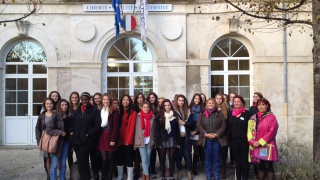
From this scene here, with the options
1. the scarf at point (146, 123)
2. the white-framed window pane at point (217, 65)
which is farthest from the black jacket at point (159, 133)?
the white-framed window pane at point (217, 65)

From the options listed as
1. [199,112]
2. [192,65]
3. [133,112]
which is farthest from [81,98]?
[192,65]

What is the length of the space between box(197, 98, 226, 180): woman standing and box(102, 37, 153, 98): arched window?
5.59 meters

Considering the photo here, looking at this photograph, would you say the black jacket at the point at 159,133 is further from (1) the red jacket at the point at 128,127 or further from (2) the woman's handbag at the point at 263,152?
(2) the woman's handbag at the point at 263,152

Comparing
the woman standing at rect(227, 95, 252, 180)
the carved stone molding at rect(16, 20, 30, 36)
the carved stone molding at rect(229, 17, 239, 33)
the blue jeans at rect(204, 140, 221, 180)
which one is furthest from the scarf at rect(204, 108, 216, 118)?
the carved stone molding at rect(16, 20, 30, 36)

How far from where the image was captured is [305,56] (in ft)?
40.5

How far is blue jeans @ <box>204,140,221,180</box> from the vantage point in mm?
7289

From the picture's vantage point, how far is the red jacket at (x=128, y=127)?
743 cm

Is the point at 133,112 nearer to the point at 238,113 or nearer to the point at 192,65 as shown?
the point at 238,113

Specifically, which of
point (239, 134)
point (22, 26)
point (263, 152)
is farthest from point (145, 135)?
point (22, 26)

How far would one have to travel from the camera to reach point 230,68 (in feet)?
42.4

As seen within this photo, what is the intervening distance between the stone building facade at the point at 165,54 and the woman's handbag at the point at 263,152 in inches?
227

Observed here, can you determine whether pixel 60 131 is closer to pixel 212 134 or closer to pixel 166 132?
pixel 166 132

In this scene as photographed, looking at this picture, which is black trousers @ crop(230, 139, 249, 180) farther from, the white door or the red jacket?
the white door

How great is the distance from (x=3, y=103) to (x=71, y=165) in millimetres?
6259
